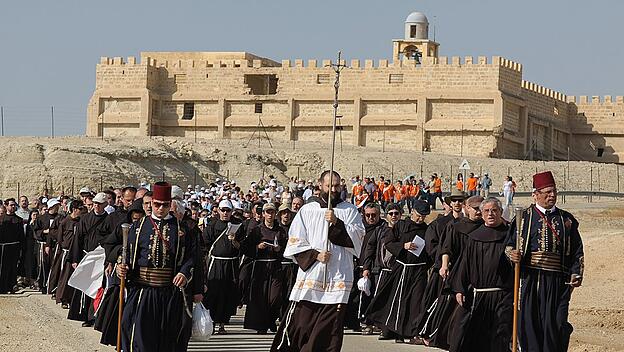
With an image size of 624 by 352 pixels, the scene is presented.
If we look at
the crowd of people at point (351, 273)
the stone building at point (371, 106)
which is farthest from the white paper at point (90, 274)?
the stone building at point (371, 106)

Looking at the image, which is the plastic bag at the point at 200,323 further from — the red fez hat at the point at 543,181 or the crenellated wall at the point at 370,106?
the crenellated wall at the point at 370,106

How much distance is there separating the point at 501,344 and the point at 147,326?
9.95 feet

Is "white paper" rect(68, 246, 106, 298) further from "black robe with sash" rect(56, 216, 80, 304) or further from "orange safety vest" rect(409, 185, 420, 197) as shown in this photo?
"orange safety vest" rect(409, 185, 420, 197)

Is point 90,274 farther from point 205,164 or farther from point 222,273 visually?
point 205,164

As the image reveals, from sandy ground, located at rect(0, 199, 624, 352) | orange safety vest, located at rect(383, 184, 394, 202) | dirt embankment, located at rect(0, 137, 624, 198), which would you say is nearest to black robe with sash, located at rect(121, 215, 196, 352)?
sandy ground, located at rect(0, 199, 624, 352)

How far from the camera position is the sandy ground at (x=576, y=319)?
15.4 m

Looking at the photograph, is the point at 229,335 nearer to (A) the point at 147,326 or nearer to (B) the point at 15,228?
(A) the point at 147,326

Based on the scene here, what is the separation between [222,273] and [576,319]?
4.88 metres

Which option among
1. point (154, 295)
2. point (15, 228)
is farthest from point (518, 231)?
point (15, 228)

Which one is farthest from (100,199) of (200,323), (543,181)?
(543,181)

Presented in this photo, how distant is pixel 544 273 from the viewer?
469 inches

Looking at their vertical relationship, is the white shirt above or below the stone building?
below

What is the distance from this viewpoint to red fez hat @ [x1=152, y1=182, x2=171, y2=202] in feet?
38.2

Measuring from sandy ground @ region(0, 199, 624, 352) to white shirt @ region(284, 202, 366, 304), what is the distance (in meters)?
3.17
